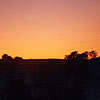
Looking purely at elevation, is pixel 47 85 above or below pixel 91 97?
above

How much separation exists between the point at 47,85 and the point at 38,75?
140 ft

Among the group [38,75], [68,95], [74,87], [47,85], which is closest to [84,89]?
[74,87]

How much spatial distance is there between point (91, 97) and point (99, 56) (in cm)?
4118

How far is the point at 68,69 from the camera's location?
8425 centimetres

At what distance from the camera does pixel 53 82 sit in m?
56.8

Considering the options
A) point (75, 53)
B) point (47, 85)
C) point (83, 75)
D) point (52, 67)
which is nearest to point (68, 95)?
point (47, 85)

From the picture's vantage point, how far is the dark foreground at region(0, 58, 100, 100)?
46.0 metres

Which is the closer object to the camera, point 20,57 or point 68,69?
point 68,69

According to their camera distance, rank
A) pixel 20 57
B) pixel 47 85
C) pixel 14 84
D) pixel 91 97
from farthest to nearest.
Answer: pixel 20 57 < pixel 91 97 < pixel 47 85 < pixel 14 84

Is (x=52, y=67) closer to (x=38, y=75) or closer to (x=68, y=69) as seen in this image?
(x=38, y=75)

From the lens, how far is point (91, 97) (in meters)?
62.0

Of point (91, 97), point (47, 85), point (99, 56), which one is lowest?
point (91, 97)

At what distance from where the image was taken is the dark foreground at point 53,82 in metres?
46.0

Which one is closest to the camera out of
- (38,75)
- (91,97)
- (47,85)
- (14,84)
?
(14,84)
